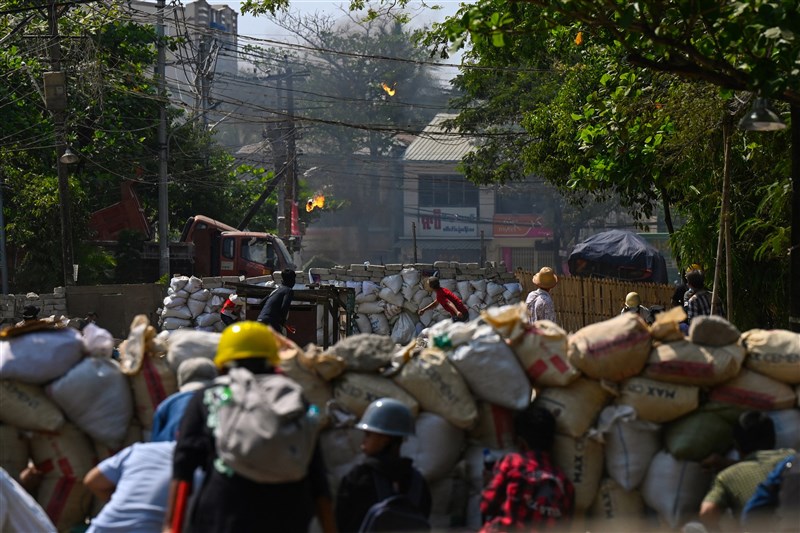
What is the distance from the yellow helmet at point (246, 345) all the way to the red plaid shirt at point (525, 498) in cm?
110

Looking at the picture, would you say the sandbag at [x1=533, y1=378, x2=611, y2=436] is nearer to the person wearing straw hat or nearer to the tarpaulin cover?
the person wearing straw hat

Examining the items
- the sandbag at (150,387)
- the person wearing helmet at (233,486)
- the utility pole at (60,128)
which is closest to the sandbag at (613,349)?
the person wearing helmet at (233,486)

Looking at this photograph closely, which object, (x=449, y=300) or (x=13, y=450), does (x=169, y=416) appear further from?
(x=449, y=300)

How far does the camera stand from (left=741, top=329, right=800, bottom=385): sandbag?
5305 millimetres

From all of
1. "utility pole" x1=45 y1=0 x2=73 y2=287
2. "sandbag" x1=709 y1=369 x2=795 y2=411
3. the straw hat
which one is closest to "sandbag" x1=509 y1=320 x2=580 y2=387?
"sandbag" x1=709 y1=369 x2=795 y2=411

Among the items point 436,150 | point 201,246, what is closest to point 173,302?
point 201,246

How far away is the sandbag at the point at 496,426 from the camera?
5348mm

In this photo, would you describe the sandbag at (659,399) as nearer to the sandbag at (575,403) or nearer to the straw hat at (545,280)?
the sandbag at (575,403)

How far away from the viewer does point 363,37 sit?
226 ft

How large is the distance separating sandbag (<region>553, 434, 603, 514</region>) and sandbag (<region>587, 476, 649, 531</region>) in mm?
72

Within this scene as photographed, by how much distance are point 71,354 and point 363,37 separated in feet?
213

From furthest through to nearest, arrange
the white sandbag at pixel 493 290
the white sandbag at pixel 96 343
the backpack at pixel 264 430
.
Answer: the white sandbag at pixel 493 290 → the white sandbag at pixel 96 343 → the backpack at pixel 264 430

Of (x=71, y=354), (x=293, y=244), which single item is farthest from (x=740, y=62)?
(x=293, y=244)

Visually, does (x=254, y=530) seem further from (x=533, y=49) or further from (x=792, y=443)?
(x=533, y=49)
